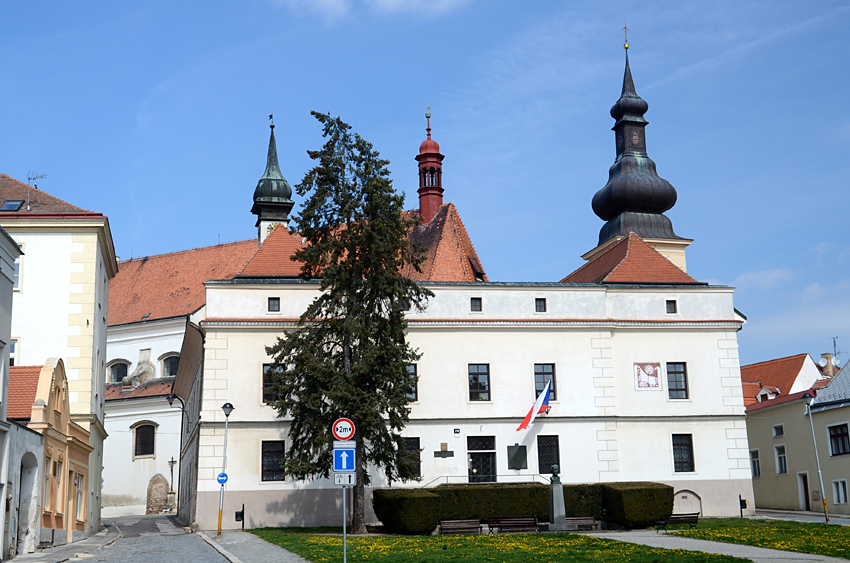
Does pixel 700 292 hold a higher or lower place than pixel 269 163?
lower

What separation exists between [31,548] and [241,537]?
730cm

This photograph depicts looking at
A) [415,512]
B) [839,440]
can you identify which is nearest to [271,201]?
[839,440]

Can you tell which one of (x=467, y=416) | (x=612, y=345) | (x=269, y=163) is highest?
(x=269, y=163)

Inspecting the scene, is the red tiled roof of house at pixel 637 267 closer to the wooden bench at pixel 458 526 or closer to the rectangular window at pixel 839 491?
the rectangular window at pixel 839 491

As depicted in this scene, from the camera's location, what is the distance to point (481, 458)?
3425 centimetres

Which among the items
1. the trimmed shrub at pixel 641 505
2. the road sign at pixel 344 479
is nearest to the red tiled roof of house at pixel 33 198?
the road sign at pixel 344 479

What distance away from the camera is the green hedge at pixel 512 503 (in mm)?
26734

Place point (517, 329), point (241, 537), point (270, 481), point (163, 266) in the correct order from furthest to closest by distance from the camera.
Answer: point (163, 266), point (517, 329), point (270, 481), point (241, 537)

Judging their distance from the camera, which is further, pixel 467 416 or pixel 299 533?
pixel 467 416

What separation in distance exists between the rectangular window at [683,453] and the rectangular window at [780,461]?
13.3 meters

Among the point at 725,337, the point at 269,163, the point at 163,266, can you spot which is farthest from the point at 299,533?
the point at 163,266

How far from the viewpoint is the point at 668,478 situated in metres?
35.0

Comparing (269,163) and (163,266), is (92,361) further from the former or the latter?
(163,266)

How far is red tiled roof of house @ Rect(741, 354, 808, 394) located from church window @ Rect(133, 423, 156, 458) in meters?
40.5
